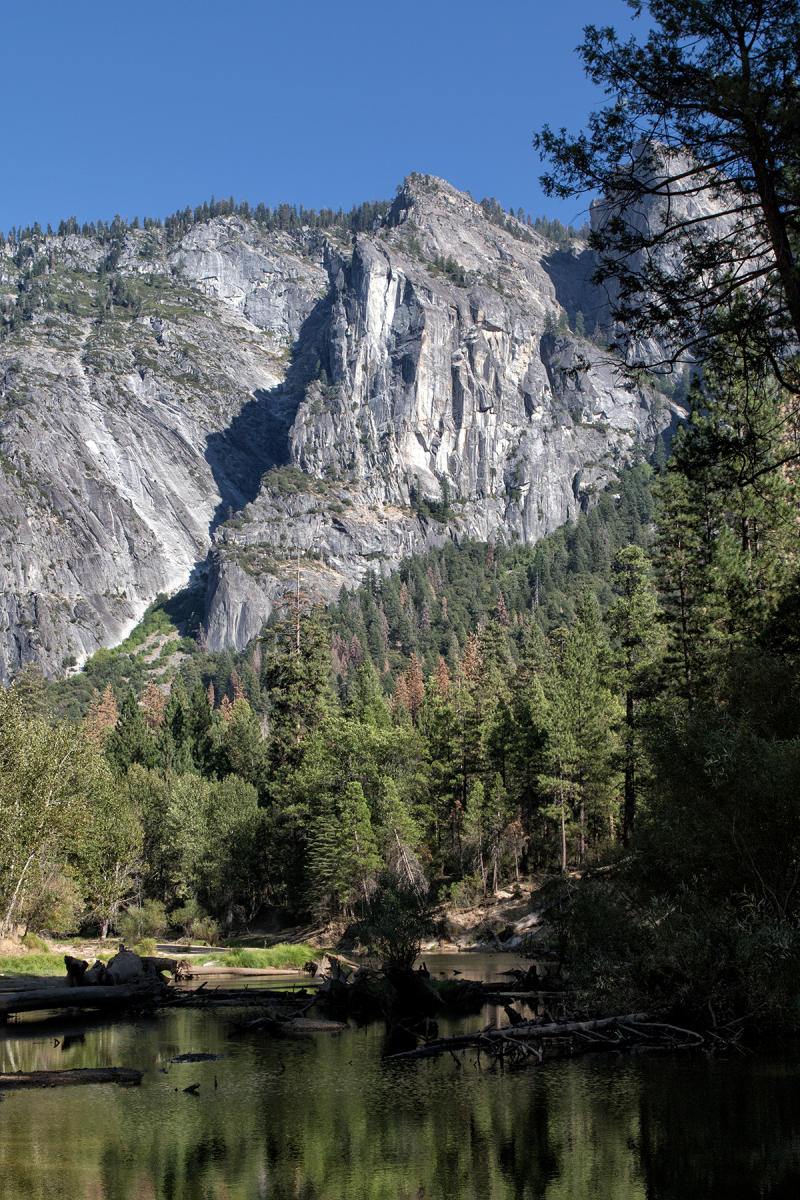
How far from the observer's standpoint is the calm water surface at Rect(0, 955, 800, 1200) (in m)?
13.7

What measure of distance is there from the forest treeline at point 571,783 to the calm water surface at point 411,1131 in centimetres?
329

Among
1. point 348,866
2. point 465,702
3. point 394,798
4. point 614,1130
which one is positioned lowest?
point 614,1130

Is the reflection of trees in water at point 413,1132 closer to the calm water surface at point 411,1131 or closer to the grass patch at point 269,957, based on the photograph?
the calm water surface at point 411,1131

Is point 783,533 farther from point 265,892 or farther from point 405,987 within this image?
point 265,892

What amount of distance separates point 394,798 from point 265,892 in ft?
47.4

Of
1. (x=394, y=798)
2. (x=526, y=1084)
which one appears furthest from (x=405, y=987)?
(x=394, y=798)

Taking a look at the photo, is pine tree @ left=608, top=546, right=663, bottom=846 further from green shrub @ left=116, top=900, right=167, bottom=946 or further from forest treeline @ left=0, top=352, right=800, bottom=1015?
green shrub @ left=116, top=900, right=167, bottom=946

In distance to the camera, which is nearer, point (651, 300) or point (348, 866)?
point (651, 300)

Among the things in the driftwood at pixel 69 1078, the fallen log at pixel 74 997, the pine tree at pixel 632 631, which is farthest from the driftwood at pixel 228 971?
the driftwood at pixel 69 1078

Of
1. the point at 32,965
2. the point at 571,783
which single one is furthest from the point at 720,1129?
the point at 571,783

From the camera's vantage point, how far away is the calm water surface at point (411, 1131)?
13.7 m

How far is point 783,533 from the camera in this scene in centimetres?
3538

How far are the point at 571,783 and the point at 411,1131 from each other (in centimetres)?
4206

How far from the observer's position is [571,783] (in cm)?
5706
